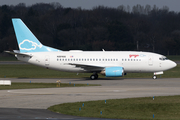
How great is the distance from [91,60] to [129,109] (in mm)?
24248

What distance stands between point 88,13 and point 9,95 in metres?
120

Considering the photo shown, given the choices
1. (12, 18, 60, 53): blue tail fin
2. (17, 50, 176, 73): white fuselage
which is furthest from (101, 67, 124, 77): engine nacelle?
(12, 18, 60, 53): blue tail fin

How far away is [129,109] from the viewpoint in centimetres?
2123

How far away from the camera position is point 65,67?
45344 millimetres

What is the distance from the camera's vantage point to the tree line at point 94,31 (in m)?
114

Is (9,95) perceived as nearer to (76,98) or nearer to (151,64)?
(76,98)

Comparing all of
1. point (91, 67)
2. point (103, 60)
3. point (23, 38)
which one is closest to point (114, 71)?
point (103, 60)

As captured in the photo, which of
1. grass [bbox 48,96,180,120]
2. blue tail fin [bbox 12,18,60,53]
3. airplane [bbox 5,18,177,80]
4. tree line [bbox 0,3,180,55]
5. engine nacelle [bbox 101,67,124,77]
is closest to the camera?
grass [bbox 48,96,180,120]

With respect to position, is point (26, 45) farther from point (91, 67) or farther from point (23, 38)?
point (91, 67)

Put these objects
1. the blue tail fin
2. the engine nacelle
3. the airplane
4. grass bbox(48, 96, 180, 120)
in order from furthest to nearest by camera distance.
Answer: the blue tail fin
the airplane
the engine nacelle
grass bbox(48, 96, 180, 120)

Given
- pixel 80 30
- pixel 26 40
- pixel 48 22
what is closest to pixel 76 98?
pixel 26 40

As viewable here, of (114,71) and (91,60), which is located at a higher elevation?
(91,60)

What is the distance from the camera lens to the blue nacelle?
42.3 m

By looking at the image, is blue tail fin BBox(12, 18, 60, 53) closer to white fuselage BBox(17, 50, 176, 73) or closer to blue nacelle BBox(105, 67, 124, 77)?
white fuselage BBox(17, 50, 176, 73)
